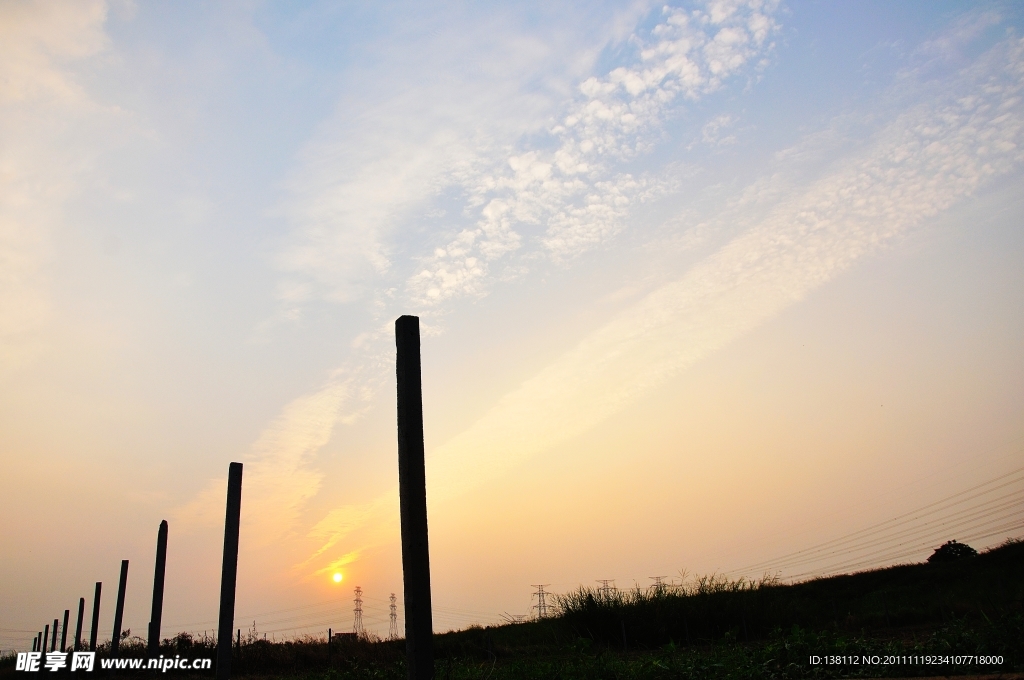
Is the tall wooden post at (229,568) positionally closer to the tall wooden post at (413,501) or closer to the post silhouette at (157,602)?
the post silhouette at (157,602)

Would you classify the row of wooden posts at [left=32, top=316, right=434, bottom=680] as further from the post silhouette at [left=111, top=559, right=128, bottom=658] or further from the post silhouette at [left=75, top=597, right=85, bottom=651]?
the post silhouette at [left=75, top=597, right=85, bottom=651]

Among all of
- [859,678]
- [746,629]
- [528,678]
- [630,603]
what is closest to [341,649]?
[630,603]

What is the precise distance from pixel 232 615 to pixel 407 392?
8.61 m

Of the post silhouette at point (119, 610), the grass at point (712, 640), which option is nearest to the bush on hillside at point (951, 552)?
the grass at point (712, 640)

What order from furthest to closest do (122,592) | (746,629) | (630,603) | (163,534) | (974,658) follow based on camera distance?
(122,592)
(630,603)
(746,629)
(163,534)
(974,658)

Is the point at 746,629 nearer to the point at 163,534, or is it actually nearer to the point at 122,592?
the point at 163,534

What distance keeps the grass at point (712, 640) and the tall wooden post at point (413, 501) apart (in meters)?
1.54

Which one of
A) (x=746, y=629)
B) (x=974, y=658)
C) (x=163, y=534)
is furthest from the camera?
(x=746, y=629)

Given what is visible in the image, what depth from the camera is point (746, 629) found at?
18.8 metres

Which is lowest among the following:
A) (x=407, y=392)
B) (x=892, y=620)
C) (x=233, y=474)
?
(x=892, y=620)

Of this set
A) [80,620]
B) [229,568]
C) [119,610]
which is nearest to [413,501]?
[229,568]

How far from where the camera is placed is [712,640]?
16.5 meters

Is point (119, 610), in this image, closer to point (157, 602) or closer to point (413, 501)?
point (157, 602)

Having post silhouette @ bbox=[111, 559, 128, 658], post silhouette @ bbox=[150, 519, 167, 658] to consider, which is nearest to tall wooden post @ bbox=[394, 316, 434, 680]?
post silhouette @ bbox=[150, 519, 167, 658]
